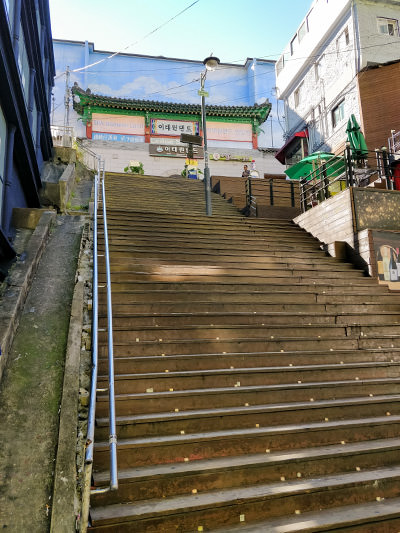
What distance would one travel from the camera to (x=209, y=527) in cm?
279

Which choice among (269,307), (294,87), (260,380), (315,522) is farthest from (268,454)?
(294,87)

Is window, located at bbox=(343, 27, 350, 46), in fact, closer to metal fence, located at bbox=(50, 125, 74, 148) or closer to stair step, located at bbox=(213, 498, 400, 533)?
metal fence, located at bbox=(50, 125, 74, 148)

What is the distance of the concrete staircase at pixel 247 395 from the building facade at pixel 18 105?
218 cm

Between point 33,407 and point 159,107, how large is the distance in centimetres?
2443

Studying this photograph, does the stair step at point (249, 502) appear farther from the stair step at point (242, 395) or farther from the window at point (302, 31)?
the window at point (302, 31)

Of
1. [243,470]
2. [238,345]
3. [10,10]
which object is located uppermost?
[10,10]

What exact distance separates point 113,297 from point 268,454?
9.72 feet

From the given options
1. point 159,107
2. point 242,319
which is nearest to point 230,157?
point 159,107

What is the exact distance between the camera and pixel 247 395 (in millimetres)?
4059

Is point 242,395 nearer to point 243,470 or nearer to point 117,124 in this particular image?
point 243,470

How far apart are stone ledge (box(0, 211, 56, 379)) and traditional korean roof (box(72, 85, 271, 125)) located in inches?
784

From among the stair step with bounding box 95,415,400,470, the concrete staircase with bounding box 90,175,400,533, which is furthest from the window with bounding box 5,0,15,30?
the stair step with bounding box 95,415,400,470

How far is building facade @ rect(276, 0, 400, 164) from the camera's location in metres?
17.3

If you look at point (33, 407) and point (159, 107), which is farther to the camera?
point (159, 107)
